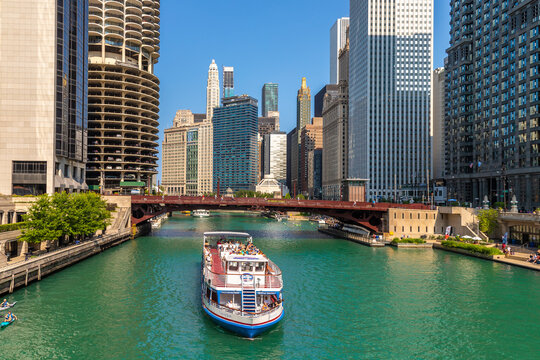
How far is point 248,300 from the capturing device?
4341 cm

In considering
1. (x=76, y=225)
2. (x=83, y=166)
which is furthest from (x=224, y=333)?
(x=83, y=166)

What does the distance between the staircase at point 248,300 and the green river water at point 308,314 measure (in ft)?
→ 9.77

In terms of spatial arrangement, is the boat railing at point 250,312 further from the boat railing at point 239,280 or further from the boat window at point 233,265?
the boat window at point 233,265

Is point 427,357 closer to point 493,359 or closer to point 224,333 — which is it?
point 493,359

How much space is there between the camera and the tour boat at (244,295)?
136 feet

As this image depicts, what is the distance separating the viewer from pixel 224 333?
140 ft

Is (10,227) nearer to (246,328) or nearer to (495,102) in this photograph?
(246,328)

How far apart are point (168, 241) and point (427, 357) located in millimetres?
85187

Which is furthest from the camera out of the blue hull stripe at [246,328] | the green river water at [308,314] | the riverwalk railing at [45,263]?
the riverwalk railing at [45,263]

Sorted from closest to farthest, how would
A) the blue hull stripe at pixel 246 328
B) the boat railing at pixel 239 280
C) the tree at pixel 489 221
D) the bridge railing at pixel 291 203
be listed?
the blue hull stripe at pixel 246 328 < the boat railing at pixel 239 280 < the tree at pixel 489 221 < the bridge railing at pixel 291 203

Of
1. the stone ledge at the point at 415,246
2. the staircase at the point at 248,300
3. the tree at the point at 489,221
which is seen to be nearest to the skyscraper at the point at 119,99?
the stone ledge at the point at 415,246

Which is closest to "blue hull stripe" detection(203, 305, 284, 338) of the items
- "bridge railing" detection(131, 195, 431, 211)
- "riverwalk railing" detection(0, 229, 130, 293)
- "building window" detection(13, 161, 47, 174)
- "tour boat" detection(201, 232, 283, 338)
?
"tour boat" detection(201, 232, 283, 338)

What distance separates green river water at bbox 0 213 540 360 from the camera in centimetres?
3872

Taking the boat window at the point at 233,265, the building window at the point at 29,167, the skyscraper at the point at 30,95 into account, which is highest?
the skyscraper at the point at 30,95
